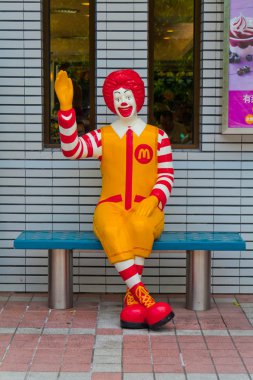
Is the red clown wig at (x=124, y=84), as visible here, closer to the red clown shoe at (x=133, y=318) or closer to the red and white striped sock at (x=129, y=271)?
the red and white striped sock at (x=129, y=271)

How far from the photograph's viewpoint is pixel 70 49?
22.9 ft

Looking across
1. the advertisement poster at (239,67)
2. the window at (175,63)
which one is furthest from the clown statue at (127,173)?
the advertisement poster at (239,67)

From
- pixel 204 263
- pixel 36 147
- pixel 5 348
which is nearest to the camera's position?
pixel 5 348

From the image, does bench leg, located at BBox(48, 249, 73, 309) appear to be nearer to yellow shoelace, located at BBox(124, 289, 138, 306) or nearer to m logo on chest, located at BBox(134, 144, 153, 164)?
yellow shoelace, located at BBox(124, 289, 138, 306)

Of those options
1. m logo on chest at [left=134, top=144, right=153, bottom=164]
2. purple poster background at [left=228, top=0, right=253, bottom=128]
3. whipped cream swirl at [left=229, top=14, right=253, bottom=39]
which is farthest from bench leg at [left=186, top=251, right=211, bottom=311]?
whipped cream swirl at [left=229, top=14, right=253, bottom=39]

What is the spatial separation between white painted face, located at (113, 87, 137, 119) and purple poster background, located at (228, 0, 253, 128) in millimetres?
1073

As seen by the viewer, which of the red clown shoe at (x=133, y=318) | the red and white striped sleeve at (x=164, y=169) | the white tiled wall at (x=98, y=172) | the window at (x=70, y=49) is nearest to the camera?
the red clown shoe at (x=133, y=318)

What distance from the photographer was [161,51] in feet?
22.9

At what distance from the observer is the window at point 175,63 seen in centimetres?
694

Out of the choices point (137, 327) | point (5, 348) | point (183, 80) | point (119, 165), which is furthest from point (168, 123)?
point (5, 348)

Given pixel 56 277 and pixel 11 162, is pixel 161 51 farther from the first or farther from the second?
pixel 56 277

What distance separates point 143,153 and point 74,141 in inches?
24.3

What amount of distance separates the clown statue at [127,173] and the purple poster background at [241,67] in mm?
882

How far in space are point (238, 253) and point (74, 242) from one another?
1.74 m
